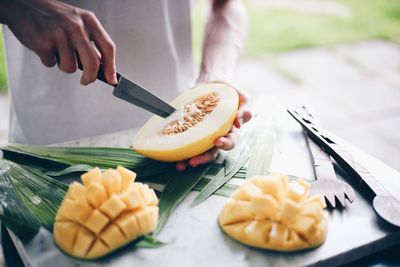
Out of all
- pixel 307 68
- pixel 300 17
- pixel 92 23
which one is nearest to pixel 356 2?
pixel 300 17

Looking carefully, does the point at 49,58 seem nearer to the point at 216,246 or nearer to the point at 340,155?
the point at 216,246

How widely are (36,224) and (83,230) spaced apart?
17 centimetres

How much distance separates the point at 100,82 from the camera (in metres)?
1.66

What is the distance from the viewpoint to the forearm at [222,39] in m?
1.79

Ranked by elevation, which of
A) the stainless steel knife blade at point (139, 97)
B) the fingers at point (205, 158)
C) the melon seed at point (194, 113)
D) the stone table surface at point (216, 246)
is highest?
the stainless steel knife blade at point (139, 97)

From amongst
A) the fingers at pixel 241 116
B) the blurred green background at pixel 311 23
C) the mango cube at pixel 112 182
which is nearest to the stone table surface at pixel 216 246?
the mango cube at pixel 112 182

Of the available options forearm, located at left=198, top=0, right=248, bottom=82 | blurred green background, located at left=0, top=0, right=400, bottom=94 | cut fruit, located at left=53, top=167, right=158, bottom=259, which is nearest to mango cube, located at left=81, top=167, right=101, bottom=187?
cut fruit, located at left=53, top=167, right=158, bottom=259

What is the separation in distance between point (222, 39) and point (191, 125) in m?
0.64

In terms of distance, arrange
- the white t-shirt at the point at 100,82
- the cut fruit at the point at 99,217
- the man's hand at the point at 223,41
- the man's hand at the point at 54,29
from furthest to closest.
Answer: the man's hand at the point at 223,41, the white t-shirt at the point at 100,82, the man's hand at the point at 54,29, the cut fruit at the point at 99,217

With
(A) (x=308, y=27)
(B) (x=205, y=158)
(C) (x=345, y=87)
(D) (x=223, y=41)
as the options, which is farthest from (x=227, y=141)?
(A) (x=308, y=27)

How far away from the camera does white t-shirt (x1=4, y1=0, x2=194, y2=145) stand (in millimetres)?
1614

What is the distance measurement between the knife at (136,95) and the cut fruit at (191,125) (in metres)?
0.03

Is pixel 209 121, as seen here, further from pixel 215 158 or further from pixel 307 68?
pixel 307 68

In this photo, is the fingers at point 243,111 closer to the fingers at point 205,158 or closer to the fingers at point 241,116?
the fingers at point 241,116
